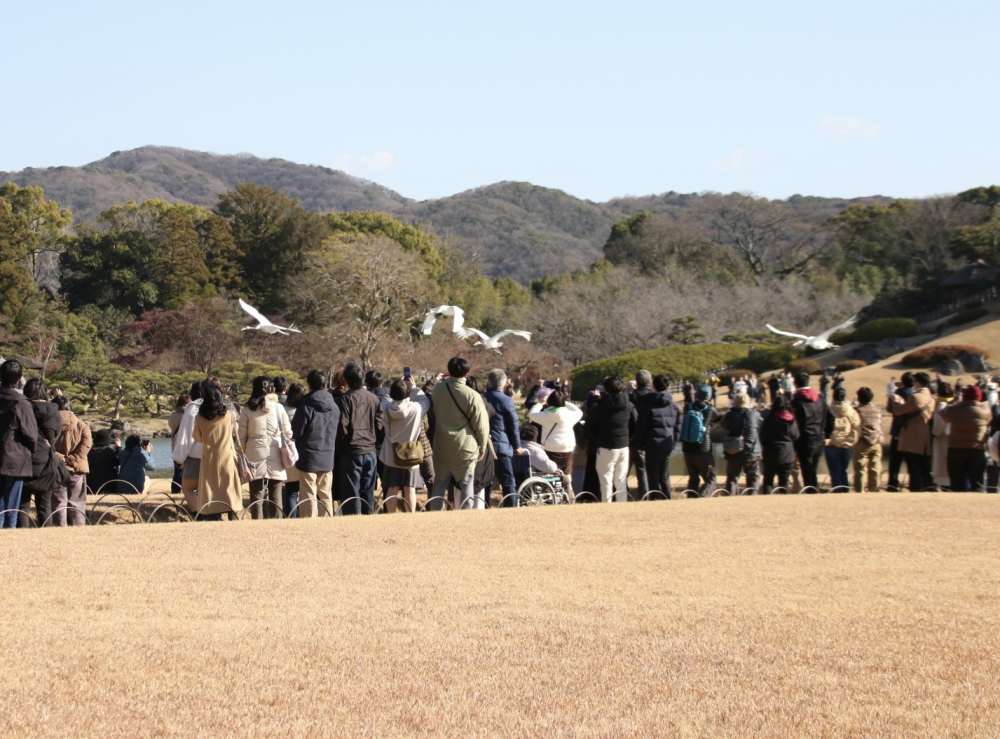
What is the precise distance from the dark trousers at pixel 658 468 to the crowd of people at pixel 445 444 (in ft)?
0.04

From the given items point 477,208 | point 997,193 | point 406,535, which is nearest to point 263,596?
point 406,535

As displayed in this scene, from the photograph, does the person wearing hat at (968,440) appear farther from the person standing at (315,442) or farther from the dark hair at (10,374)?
the dark hair at (10,374)

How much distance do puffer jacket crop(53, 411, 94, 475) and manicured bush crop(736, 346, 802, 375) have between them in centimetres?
3107

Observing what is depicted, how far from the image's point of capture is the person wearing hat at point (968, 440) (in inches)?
370

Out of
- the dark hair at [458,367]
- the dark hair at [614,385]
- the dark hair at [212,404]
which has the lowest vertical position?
the dark hair at [212,404]

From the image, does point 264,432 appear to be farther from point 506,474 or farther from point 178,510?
point 506,474

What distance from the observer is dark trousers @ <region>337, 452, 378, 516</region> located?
7.87 meters

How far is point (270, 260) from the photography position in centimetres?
4619

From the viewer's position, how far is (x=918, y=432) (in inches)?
400

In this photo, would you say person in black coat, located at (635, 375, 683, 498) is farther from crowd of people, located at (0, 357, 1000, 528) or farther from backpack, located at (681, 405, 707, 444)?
backpack, located at (681, 405, 707, 444)

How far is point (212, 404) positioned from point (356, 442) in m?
1.26

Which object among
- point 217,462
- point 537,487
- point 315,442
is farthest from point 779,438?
point 217,462

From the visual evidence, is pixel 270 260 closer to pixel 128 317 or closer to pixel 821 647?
pixel 128 317

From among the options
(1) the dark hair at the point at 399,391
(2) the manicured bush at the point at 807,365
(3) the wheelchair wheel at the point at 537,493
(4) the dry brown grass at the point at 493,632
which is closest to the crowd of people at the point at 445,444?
(1) the dark hair at the point at 399,391
